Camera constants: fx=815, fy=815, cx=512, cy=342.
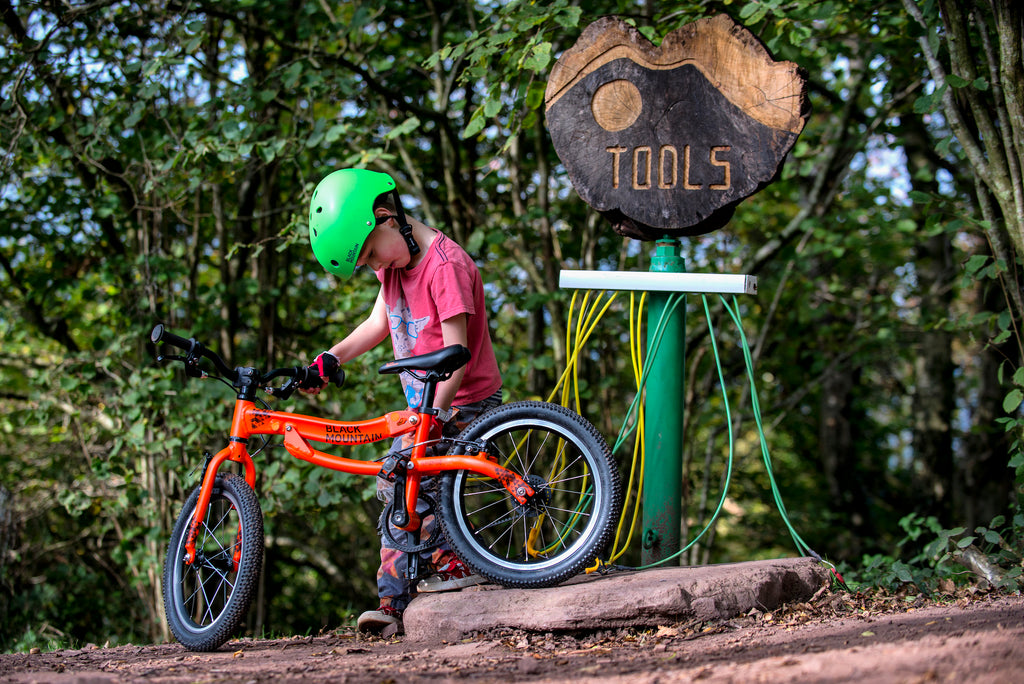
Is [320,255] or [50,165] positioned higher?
[50,165]

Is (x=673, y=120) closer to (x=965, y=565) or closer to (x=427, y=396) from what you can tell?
(x=427, y=396)

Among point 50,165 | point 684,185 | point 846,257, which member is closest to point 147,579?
point 50,165

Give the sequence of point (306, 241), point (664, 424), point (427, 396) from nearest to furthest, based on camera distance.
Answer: point (427, 396) < point (664, 424) < point (306, 241)

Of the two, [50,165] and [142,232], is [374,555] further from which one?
[50,165]

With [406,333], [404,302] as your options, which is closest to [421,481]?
[406,333]

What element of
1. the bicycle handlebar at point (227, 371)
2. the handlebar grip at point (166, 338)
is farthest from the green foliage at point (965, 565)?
the handlebar grip at point (166, 338)

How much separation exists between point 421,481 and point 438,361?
51 cm

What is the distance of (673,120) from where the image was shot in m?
3.17

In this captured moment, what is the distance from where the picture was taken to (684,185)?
316 cm

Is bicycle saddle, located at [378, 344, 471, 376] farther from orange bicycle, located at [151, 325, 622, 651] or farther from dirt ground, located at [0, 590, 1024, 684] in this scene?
dirt ground, located at [0, 590, 1024, 684]

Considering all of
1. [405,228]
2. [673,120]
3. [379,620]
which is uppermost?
[673,120]

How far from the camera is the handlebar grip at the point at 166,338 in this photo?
9.14 feet

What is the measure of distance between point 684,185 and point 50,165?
394 centimetres

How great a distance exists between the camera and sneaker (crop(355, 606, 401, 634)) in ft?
9.97
